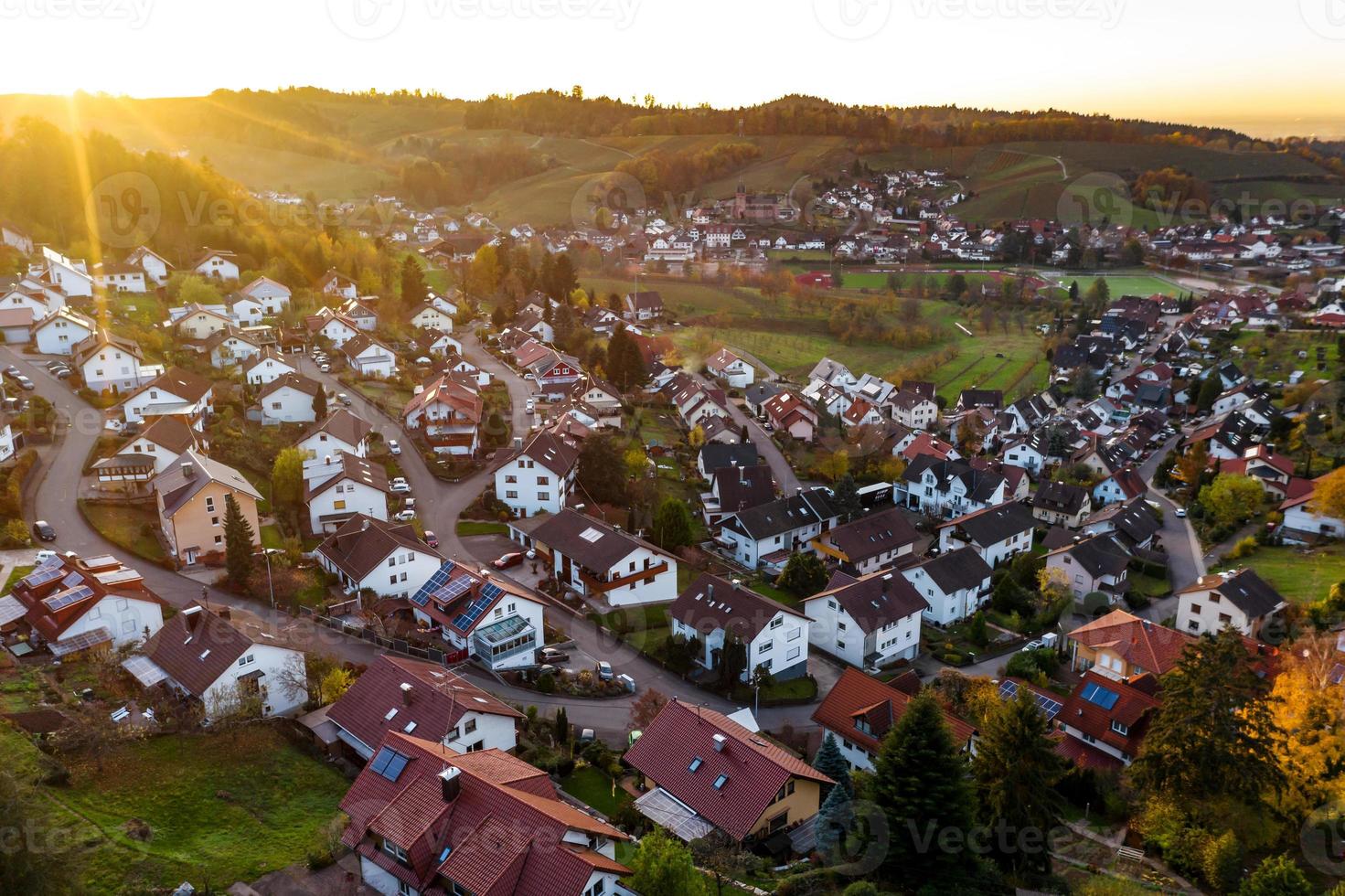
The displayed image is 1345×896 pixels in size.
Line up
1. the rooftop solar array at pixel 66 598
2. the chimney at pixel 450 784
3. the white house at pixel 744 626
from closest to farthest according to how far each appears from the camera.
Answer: the chimney at pixel 450 784
the rooftop solar array at pixel 66 598
the white house at pixel 744 626

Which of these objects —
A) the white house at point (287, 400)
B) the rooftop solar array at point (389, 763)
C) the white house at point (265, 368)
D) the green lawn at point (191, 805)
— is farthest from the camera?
the white house at point (265, 368)

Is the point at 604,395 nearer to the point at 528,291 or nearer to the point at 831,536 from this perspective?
the point at 831,536

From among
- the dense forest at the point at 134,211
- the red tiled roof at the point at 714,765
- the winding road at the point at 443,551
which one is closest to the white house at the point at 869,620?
the winding road at the point at 443,551

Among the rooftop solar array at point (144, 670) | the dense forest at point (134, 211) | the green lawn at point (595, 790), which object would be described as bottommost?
the green lawn at point (595, 790)

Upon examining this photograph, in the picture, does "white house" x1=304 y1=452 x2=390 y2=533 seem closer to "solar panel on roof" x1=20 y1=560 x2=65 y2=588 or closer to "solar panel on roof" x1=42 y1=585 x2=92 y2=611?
"solar panel on roof" x1=20 y1=560 x2=65 y2=588

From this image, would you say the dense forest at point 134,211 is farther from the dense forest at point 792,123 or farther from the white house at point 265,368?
the dense forest at point 792,123

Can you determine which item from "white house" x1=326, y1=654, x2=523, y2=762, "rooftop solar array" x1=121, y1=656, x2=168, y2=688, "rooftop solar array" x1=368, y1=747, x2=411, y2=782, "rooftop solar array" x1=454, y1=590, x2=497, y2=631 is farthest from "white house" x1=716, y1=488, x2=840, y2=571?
"rooftop solar array" x1=121, y1=656, x2=168, y2=688
